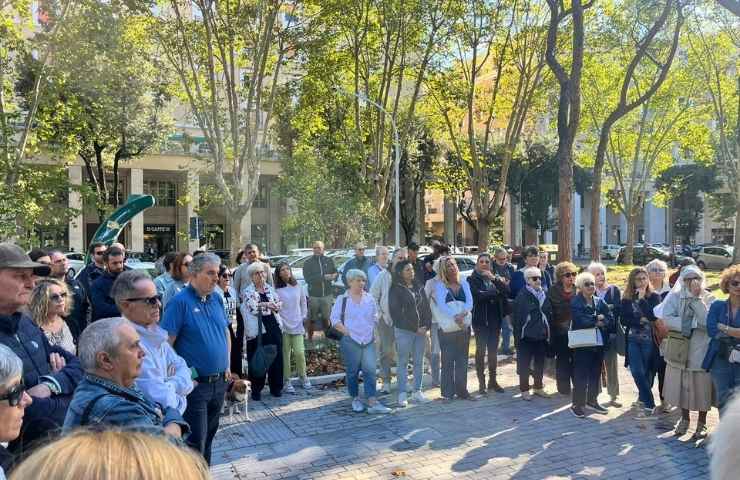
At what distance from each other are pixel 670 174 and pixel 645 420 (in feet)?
174

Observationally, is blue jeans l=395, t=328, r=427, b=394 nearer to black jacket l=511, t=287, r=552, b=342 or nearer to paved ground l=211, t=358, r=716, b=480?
paved ground l=211, t=358, r=716, b=480

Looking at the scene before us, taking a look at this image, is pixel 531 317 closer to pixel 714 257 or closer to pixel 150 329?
pixel 150 329

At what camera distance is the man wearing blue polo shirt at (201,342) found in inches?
168

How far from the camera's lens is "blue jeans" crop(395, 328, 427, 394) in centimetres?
750

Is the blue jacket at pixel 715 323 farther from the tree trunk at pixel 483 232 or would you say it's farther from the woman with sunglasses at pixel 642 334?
the tree trunk at pixel 483 232

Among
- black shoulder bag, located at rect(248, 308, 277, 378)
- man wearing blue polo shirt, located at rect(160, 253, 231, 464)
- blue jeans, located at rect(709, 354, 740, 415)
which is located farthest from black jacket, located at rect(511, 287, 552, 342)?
man wearing blue polo shirt, located at rect(160, 253, 231, 464)

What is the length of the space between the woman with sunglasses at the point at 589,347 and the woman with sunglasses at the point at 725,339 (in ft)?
4.23

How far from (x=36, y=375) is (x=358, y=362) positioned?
4372mm

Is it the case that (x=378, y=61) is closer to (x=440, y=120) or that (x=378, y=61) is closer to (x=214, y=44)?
(x=440, y=120)

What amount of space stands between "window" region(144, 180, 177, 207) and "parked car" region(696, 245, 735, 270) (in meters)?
36.2

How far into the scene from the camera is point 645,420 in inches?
→ 264

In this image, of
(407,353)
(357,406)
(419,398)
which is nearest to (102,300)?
(357,406)

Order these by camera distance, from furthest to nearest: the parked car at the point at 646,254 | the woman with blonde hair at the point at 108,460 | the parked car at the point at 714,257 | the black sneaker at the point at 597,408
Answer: the parked car at the point at 646,254
the parked car at the point at 714,257
the black sneaker at the point at 597,408
the woman with blonde hair at the point at 108,460

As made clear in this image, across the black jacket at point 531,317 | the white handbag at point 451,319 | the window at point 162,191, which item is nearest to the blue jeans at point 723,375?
the black jacket at point 531,317
